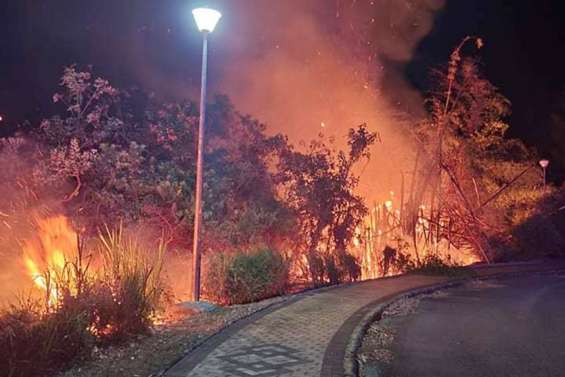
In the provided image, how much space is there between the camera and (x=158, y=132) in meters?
13.8

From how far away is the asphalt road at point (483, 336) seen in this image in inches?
265

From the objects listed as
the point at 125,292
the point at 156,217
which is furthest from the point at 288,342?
the point at 156,217

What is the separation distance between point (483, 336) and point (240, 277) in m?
4.37

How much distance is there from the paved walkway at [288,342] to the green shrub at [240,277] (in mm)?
824

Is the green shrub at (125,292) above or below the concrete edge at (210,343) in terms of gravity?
above

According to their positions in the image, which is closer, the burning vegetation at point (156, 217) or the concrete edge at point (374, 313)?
the concrete edge at point (374, 313)

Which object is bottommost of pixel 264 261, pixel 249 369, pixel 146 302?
pixel 249 369

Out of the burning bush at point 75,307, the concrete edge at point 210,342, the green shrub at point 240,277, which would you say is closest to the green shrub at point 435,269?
the green shrub at point 240,277

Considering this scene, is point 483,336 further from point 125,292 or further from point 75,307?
point 75,307

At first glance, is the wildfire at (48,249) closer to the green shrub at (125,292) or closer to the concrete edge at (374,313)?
the green shrub at (125,292)

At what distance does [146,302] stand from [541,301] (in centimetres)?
859

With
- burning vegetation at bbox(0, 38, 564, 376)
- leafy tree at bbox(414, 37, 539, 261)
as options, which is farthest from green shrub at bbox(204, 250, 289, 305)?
leafy tree at bbox(414, 37, 539, 261)

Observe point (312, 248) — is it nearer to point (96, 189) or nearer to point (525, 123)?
point (96, 189)

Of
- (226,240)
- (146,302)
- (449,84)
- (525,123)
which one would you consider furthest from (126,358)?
(525,123)
